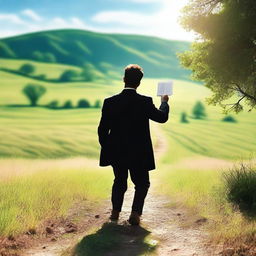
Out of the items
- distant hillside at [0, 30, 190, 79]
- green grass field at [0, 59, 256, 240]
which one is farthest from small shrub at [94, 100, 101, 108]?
distant hillside at [0, 30, 190, 79]

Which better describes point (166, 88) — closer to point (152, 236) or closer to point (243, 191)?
point (152, 236)

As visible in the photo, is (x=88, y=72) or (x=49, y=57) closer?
(x=88, y=72)

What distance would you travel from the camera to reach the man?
266 inches

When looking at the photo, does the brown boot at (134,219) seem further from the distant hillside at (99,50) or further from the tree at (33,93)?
the distant hillside at (99,50)

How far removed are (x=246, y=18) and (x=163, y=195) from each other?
446cm

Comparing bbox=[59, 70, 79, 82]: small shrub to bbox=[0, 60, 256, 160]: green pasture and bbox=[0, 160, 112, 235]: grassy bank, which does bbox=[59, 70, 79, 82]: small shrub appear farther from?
bbox=[0, 160, 112, 235]: grassy bank

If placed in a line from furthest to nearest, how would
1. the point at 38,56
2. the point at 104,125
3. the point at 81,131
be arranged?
the point at 38,56 < the point at 81,131 < the point at 104,125

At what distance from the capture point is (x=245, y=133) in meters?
49.7

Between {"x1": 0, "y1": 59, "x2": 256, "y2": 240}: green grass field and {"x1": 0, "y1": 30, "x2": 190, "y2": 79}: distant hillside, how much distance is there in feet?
109

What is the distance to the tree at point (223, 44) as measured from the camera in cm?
958

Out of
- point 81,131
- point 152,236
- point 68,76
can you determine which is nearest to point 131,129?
point 152,236

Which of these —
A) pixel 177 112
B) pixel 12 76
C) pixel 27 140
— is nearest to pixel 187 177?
pixel 27 140

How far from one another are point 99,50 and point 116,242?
146 meters

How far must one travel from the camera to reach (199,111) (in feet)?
232
